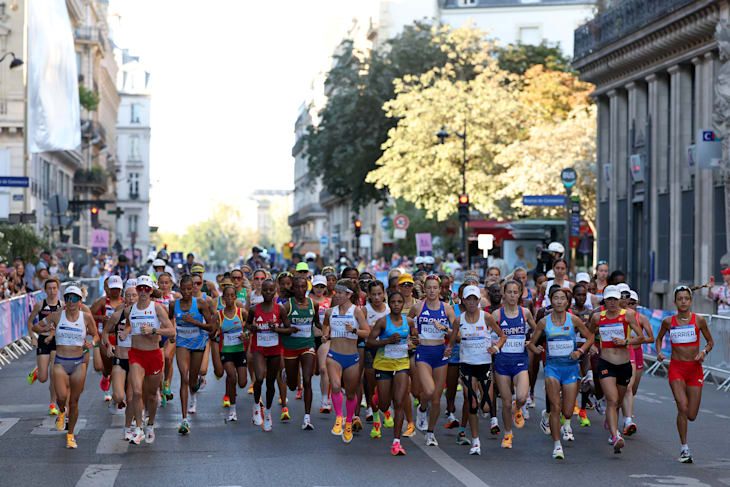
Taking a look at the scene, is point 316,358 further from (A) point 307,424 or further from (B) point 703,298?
(B) point 703,298

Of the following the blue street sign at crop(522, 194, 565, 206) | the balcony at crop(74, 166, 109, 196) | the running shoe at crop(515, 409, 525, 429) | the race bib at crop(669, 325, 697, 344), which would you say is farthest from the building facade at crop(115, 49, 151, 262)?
the race bib at crop(669, 325, 697, 344)

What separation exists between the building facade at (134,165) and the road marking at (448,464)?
111 m

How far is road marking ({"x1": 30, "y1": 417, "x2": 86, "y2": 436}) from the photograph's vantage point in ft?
46.0

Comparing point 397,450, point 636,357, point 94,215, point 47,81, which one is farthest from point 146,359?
point 94,215

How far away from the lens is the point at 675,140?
37.2m

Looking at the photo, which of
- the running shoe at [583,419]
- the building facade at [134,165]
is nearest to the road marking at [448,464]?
the running shoe at [583,419]

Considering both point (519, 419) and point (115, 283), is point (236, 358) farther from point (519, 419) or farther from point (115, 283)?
point (519, 419)

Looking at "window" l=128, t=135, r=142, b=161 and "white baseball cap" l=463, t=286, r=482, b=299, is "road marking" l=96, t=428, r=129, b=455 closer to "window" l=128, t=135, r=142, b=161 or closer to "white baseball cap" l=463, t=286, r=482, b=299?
"white baseball cap" l=463, t=286, r=482, b=299

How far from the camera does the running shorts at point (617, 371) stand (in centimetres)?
1301

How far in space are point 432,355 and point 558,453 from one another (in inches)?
65.4

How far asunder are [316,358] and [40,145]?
20.4m

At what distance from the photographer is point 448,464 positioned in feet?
38.5

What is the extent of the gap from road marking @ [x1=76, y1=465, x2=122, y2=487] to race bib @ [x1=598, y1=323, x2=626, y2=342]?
4.84m

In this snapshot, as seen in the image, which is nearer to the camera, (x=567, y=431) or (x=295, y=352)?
(x=567, y=431)
